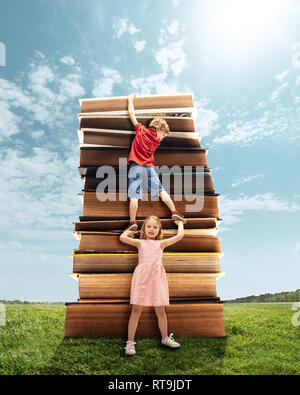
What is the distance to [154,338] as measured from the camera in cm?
351

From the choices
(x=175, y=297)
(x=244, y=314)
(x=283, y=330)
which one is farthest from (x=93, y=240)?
(x=244, y=314)

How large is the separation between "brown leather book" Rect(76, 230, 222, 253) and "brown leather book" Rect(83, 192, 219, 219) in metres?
0.28

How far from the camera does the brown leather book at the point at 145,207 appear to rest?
4.02 m

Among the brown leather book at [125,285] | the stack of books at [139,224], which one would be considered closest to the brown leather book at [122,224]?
the stack of books at [139,224]

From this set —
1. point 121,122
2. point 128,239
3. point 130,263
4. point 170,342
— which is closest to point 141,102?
point 121,122

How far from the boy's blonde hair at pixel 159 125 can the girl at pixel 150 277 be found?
1355mm

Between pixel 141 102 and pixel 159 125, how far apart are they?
0.63 metres

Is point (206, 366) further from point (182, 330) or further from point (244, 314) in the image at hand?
point (244, 314)

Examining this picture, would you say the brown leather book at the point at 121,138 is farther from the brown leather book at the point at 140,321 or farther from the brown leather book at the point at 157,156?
the brown leather book at the point at 140,321

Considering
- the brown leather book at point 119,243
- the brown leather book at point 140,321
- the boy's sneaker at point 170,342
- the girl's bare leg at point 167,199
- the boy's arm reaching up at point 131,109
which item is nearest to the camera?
the boy's sneaker at point 170,342

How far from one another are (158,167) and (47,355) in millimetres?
2730

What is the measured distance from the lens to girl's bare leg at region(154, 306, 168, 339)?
3414 mm

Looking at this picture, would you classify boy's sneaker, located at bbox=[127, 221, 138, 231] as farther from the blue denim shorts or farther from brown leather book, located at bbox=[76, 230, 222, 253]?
the blue denim shorts

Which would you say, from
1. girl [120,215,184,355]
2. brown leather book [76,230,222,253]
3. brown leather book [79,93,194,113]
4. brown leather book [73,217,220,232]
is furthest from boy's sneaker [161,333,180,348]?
brown leather book [79,93,194,113]
